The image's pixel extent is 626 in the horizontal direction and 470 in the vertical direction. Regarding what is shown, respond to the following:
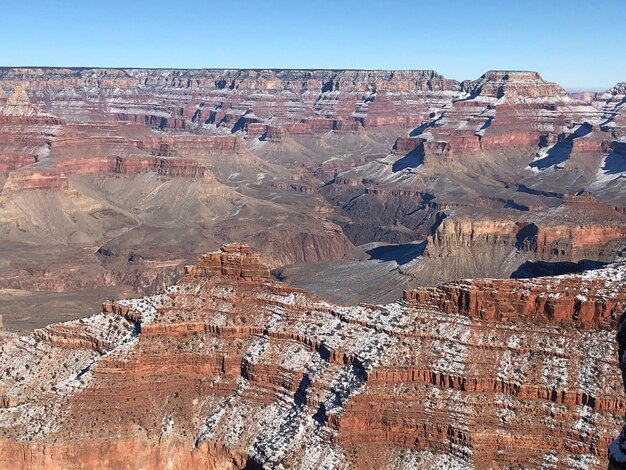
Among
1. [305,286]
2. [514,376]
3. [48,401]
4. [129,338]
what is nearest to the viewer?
[514,376]

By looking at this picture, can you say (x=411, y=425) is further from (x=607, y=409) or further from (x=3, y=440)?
(x=3, y=440)

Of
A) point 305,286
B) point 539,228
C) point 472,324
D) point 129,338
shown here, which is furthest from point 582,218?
point 129,338

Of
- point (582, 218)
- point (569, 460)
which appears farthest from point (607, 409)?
point (582, 218)

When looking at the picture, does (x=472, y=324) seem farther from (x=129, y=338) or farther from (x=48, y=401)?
(x=48, y=401)

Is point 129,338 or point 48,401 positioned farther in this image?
point 129,338

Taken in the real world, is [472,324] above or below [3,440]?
above

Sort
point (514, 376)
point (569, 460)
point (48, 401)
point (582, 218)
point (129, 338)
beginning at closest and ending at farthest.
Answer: point (569, 460) → point (514, 376) → point (48, 401) → point (129, 338) → point (582, 218)
